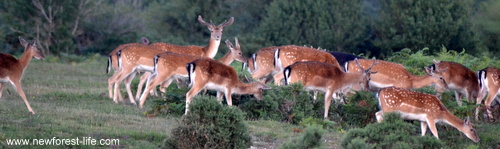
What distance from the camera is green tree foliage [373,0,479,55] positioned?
3114 cm

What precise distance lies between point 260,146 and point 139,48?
5068 mm

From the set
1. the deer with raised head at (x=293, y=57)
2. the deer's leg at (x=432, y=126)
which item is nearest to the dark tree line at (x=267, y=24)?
the deer with raised head at (x=293, y=57)

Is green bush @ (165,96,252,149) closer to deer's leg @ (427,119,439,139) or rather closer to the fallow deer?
deer's leg @ (427,119,439,139)

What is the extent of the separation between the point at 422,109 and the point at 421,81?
114 inches

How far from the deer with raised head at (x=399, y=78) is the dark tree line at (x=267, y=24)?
36.8 ft

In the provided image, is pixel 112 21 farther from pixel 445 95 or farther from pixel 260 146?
pixel 260 146

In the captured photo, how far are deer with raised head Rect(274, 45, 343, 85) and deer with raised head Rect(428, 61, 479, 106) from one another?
2.06 metres

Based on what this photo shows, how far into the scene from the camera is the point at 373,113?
13.1 metres

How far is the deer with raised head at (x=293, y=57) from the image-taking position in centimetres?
1518

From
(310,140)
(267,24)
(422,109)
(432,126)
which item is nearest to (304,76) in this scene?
(422,109)

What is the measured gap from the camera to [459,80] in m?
14.6

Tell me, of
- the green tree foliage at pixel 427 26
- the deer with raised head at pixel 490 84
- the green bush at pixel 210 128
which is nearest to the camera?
the green bush at pixel 210 128

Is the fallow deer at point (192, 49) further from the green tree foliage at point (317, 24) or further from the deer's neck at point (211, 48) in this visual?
the green tree foliage at point (317, 24)

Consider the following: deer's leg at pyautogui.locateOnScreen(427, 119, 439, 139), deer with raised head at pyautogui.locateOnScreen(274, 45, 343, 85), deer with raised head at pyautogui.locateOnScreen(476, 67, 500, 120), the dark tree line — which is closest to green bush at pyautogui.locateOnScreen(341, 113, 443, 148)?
deer's leg at pyautogui.locateOnScreen(427, 119, 439, 139)
